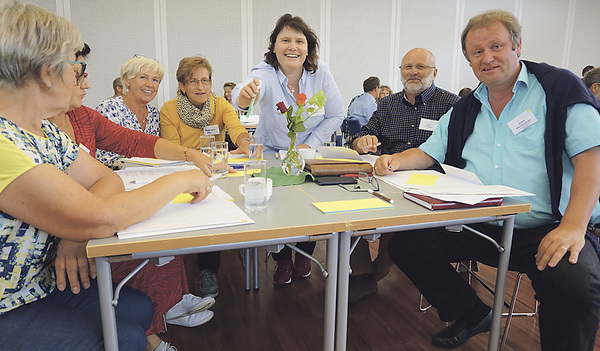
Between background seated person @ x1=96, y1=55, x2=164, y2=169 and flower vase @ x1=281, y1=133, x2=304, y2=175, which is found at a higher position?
background seated person @ x1=96, y1=55, x2=164, y2=169

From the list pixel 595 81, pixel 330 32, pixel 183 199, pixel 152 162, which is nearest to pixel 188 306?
pixel 152 162

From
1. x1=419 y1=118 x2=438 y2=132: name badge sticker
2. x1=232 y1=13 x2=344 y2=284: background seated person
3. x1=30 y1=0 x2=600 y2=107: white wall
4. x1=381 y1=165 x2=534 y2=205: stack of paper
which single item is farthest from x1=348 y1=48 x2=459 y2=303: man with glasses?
x1=30 y1=0 x2=600 y2=107: white wall

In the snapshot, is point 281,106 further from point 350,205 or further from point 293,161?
point 350,205

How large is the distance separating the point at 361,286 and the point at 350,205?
118 centimetres

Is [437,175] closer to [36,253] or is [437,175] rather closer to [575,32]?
[36,253]

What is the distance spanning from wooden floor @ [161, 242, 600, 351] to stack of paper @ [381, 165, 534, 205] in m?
0.83

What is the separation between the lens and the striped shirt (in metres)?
2.67

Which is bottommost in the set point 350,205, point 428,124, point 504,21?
point 350,205

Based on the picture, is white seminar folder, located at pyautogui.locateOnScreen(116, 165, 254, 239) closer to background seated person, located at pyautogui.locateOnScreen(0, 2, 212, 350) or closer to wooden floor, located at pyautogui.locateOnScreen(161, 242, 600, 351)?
background seated person, located at pyautogui.locateOnScreen(0, 2, 212, 350)

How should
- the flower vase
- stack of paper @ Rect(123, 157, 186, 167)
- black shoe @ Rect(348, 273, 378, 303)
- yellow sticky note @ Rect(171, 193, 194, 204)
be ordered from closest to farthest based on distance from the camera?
yellow sticky note @ Rect(171, 193, 194, 204) < the flower vase < stack of paper @ Rect(123, 157, 186, 167) < black shoe @ Rect(348, 273, 378, 303)

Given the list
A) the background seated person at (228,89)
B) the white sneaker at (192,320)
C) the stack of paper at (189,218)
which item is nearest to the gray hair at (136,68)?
the white sneaker at (192,320)

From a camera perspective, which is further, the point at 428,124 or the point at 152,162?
the point at 428,124

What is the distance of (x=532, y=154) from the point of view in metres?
1.60

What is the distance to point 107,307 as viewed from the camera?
1.01 m
